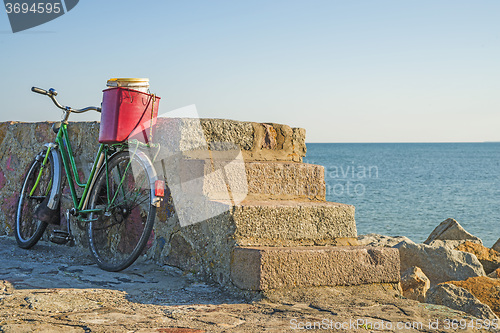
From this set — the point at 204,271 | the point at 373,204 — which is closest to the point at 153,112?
the point at 204,271

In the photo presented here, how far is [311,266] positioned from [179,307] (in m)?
A: 0.88

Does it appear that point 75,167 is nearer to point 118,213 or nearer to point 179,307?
point 118,213

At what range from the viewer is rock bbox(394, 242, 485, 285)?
5336 millimetres

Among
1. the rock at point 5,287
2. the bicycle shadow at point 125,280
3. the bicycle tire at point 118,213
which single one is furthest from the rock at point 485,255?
the rock at point 5,287

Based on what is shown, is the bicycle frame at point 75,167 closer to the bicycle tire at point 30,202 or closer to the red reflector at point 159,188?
the bicycle tire at point 30,202

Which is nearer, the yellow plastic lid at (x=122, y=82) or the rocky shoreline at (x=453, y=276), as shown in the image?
the rocky shoreline at (x=453, y=276)

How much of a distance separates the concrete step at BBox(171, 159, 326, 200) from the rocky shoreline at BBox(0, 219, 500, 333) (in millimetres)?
651

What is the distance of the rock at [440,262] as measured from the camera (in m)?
5.34

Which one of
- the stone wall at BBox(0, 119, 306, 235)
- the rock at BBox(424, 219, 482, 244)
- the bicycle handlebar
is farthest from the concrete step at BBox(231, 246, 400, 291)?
the rock at BBox(424, 219, 482, 244)

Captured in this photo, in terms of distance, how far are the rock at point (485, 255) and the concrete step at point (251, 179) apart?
3.56m

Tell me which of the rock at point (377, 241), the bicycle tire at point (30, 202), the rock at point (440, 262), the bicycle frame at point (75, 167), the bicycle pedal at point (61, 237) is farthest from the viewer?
the rock at point (377, 241)

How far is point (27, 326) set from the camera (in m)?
2.35

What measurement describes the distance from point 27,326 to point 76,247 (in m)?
2.32

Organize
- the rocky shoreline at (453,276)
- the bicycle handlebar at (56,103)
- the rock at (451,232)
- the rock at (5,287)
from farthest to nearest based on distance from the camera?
the rock at (451,232), the bicycle handlebar at (56,103), the rocky shoreline at (453,276), the rock at (5,287)
